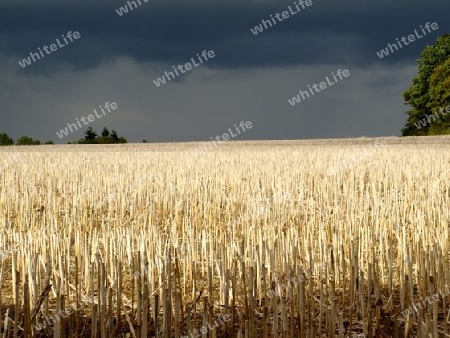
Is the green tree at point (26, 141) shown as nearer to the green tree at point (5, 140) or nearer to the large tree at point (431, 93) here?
the green tree at point (5, 140)

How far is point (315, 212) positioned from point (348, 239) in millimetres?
2221

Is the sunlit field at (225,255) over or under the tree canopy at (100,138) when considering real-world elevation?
under

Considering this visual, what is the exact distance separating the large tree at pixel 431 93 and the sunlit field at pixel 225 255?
1334 inches

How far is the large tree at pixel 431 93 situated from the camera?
148 ft

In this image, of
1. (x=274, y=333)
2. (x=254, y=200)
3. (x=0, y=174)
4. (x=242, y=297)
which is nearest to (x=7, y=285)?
(x=242, y=297)

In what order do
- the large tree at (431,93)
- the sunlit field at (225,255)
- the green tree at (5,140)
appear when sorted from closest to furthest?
the sunlit field at (225,255) < the large tree at (431,93) < the green tree at (5,140)

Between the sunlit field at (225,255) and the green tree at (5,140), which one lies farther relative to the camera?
the green tree at (5,140)

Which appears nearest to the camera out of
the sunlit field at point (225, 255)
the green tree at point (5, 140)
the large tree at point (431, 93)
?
the sunlit field at point (225, 255)

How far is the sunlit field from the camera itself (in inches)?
148

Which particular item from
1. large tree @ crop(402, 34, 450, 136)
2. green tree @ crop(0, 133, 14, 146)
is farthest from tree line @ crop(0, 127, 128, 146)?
large tree @ crop(402, 34, 450, 136)

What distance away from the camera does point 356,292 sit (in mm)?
4254

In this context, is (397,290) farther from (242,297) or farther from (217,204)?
(217,204)

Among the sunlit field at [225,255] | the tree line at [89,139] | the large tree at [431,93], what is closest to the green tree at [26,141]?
the tree line at [89,139]

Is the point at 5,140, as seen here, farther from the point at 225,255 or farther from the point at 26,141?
the point at 225,255
